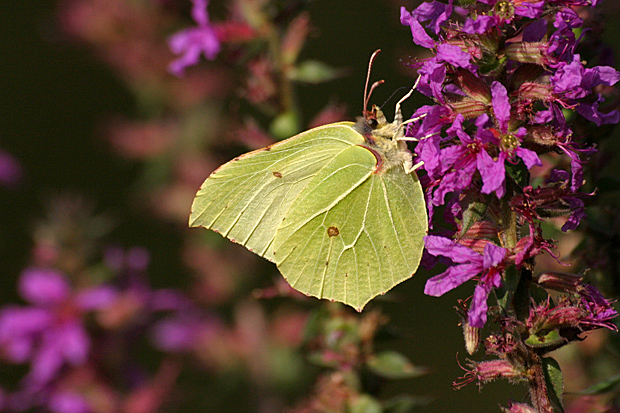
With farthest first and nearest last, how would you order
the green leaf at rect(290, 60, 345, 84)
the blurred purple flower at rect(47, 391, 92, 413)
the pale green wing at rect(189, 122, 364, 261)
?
the blurred purple flower at rect(47, 391, 92, 413), the green leaf at rect(290, 60, 345, 84), the pale green wing at rect(189, 122, 364, 261)

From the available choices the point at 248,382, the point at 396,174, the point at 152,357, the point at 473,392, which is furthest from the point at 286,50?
the point at 473,392

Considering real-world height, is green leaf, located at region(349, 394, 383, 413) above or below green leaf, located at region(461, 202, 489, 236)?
below

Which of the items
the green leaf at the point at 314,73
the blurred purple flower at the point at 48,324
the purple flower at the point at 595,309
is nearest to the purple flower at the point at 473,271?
the purple flower at the point at 595,309

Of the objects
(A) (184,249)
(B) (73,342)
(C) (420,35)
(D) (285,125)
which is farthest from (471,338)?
(A) (184,249)

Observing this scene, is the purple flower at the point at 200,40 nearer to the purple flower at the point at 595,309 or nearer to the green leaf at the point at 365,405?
Answer: the green leaf at the point at 365,405

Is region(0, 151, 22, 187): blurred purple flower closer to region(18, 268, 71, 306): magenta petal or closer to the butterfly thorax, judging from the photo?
region(18, 268, 71, 306): magenta petal

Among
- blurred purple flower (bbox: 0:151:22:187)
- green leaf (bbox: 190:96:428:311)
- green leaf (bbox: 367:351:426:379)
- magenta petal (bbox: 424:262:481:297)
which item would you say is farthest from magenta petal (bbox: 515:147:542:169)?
blurred purple flower (bbox: 0:151:22:187)
